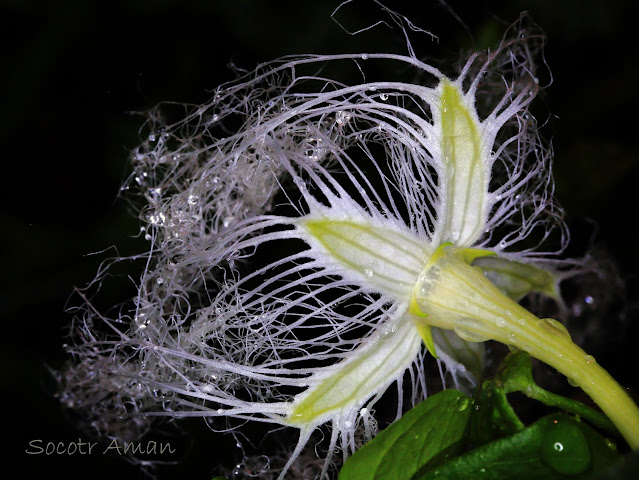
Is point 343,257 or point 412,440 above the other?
point 343,257

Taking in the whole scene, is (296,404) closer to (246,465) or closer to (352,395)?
(352,395)

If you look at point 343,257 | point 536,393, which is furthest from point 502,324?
point 343,257

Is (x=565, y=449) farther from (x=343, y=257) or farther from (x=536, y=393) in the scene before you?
(x=343, y=257)

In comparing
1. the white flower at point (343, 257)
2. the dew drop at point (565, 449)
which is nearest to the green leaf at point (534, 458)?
the dew drop at point (565, 449)

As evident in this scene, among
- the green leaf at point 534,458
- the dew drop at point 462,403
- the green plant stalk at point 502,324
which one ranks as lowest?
the dew drop at point 462,403

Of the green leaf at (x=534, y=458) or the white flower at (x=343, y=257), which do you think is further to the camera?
the white flower at (x=343, y=257)

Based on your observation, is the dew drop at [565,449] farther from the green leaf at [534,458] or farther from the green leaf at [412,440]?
the green leaf at [412,440]
